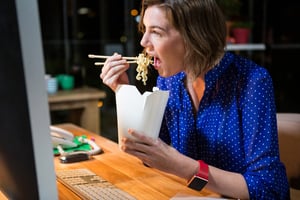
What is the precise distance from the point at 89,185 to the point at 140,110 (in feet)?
1.11

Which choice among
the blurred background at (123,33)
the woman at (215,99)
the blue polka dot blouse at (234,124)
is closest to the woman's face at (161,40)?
the woman at (215,99)

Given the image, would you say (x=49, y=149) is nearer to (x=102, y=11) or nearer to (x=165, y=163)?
(x=165, y=163)

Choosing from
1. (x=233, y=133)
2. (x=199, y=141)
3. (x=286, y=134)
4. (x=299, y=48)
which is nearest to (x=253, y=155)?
(x=233, y=133)

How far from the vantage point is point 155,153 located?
99cm

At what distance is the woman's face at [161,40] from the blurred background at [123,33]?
10.1ft

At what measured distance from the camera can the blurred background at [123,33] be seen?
14.1 feet

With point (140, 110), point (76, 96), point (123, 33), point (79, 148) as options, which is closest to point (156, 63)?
point (140, 110)

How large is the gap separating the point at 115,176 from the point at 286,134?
72cm

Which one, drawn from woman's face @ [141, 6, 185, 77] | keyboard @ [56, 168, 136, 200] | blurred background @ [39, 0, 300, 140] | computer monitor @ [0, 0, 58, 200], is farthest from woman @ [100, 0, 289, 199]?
blurred background @ [39, 0, 300, 140]

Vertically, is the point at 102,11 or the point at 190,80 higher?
the point at 102,11

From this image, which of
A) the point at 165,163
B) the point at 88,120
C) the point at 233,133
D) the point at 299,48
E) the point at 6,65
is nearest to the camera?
the point at 6,65

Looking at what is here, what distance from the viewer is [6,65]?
2.13ft

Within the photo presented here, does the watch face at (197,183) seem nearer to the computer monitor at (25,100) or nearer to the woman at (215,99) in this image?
the woman at (215,99)

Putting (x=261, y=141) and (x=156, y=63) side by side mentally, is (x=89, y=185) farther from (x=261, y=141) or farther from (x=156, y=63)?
(x=261, y=141)
